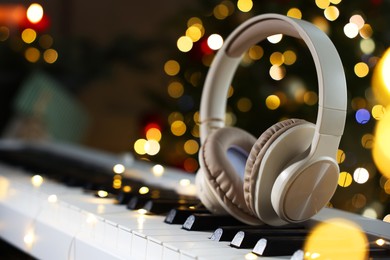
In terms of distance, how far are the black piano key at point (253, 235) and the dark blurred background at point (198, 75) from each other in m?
0.59

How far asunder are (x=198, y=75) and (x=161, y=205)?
5.59ft

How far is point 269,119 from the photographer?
2945mm

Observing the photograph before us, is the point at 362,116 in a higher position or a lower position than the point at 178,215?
higher

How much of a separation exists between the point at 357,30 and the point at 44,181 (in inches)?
53.5

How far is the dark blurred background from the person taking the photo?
8.78 ft

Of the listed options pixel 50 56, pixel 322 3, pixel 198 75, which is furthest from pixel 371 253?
pixel 50 56

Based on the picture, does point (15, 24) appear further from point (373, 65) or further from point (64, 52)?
point (373, 65)

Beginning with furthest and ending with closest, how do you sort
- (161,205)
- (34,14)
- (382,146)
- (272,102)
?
(34,14) < (272,102) < (382,146) < (161,205)

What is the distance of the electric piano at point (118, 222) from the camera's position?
120cm

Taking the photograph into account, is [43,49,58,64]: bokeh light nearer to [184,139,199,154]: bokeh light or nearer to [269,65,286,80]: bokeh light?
[184,139,199,154]: bokeh light

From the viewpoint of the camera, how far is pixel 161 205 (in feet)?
5.08

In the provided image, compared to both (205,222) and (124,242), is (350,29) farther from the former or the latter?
(124,242)

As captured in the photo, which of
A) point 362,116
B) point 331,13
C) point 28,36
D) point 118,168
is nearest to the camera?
point 118,168

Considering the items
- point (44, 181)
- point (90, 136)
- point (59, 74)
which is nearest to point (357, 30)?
point (44, 181)
